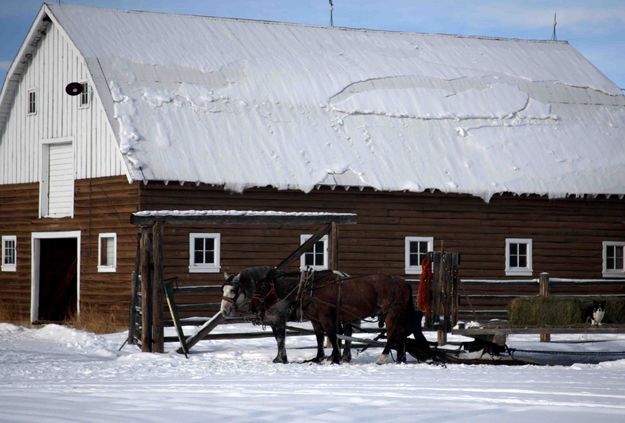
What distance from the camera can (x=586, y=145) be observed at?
34.5 metres

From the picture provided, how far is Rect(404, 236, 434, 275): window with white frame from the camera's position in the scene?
31.2 meters

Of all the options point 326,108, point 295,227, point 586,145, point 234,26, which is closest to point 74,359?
point 295,227

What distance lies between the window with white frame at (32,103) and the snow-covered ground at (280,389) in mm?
11557

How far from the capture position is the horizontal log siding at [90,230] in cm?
2866

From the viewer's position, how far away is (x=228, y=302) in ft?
62.7

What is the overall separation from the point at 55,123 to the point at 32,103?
167 centimetres

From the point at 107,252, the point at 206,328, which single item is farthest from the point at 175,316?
the point at 107,252

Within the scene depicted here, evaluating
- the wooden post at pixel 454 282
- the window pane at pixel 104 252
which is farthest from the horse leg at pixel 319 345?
the window pane at pixel 104 252

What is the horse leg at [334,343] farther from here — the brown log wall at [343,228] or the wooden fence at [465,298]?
the brown log wall at [343,228]

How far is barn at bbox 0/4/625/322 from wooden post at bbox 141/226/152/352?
7041 mm

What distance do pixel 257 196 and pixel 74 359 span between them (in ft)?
32.0

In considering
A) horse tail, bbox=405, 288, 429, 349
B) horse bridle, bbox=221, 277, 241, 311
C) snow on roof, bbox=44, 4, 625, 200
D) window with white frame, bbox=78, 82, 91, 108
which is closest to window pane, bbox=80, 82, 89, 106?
window with white frame, bbox=78, 82, 91, 108

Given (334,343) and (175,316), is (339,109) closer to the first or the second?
A: (175,316)

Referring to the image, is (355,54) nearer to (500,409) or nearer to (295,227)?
(295,227)
